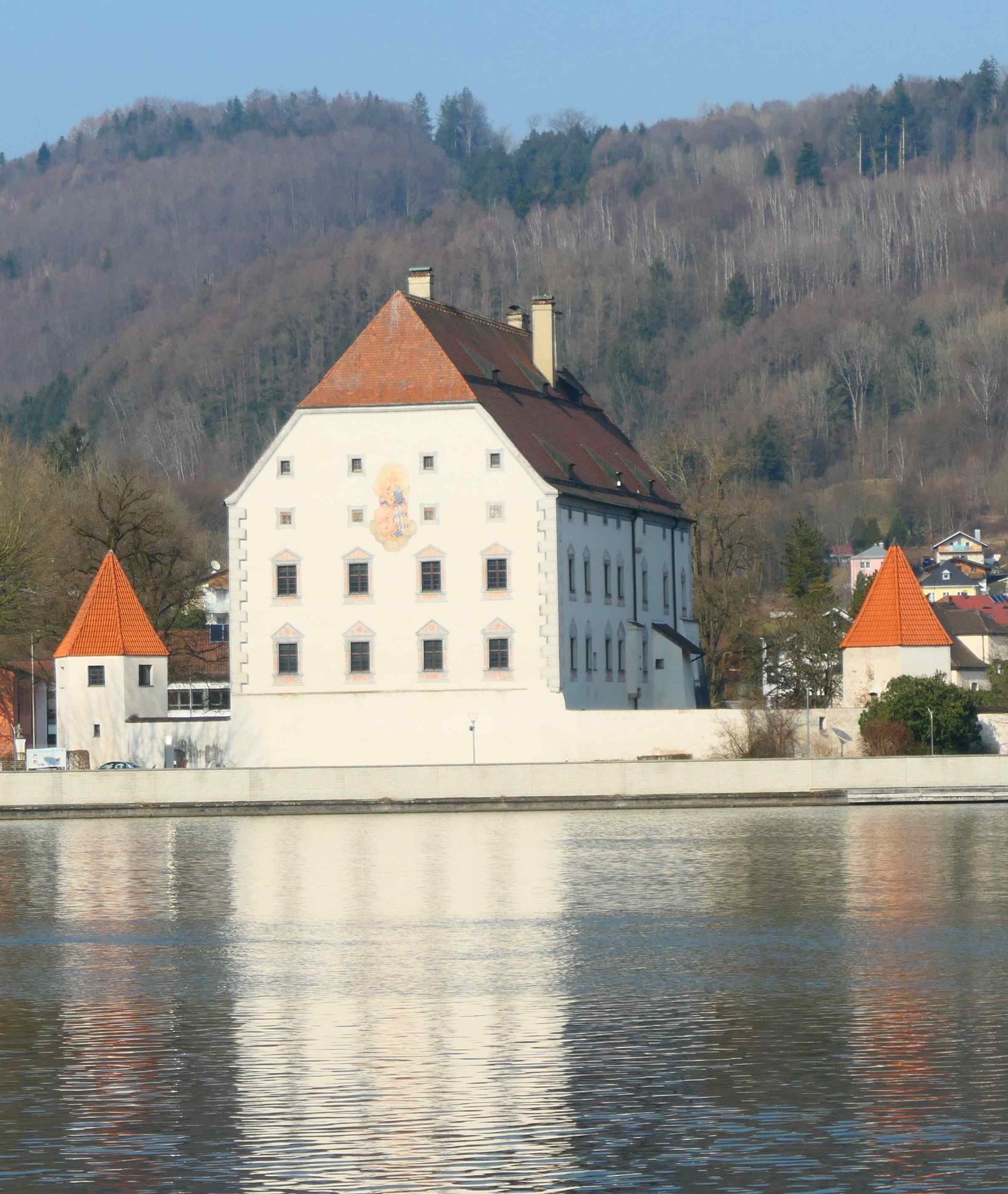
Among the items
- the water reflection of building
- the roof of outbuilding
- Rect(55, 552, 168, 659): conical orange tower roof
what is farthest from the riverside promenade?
the roof of outbuilding

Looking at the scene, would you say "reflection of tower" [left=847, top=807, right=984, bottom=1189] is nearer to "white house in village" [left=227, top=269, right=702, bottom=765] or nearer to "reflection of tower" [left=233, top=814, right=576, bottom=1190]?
"reflection of tower" [left=233, top=814, right=576, bottom=1190]

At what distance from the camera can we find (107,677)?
7112cm

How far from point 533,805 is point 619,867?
20274 mm

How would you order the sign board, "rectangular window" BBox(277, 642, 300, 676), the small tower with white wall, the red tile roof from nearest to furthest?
the sign board → the small tower with white wall → the red tile roof → "rectangular window" BBox(277, 642, 300, 676)

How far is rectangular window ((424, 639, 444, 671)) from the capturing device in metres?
71.5

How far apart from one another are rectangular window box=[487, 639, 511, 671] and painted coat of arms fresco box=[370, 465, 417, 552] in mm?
4191

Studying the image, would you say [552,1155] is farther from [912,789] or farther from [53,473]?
[53,473]

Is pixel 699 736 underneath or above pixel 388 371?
underneath

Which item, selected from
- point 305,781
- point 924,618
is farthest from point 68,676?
point 924,618

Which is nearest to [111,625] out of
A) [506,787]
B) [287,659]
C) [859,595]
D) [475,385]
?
[287,659]

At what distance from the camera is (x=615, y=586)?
77750 mm

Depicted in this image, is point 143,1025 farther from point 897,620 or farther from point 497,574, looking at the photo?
point 897,620

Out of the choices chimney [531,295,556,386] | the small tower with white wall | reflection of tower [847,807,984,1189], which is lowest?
reflection of tower [847,807,984,1189]

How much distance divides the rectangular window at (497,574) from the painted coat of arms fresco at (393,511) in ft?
8.51
